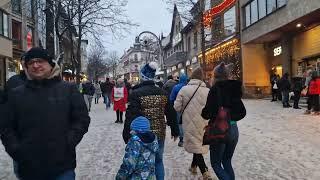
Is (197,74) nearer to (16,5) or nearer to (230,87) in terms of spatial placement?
(230,87)

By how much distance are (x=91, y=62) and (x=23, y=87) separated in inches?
3258

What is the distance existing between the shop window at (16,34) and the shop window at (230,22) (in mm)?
16933

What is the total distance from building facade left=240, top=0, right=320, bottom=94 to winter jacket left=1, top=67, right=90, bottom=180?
19933 mm

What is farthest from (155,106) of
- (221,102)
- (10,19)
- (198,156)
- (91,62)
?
(91,62)

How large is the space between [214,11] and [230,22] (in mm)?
1625

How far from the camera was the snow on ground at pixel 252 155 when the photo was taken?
793 cm

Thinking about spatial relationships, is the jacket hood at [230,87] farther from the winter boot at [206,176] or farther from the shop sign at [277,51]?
the shop sign at [277,51]

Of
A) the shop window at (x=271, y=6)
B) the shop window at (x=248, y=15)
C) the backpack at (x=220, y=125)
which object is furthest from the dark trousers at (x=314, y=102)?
the shop window at (x=248, y=15)

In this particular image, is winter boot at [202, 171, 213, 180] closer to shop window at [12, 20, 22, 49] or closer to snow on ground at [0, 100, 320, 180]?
snow on ground at [0, 100, 320, 180]

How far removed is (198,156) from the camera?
753 centimetres

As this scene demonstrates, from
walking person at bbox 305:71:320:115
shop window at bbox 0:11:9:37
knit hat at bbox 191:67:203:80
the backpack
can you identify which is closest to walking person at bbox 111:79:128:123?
walking person at bbox 305:71:320:115

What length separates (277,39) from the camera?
111 ft

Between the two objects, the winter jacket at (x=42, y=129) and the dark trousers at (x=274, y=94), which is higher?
the winter jacket at (x=42, y=129)

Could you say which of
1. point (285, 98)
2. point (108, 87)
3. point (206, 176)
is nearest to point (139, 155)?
point (206, 176)
